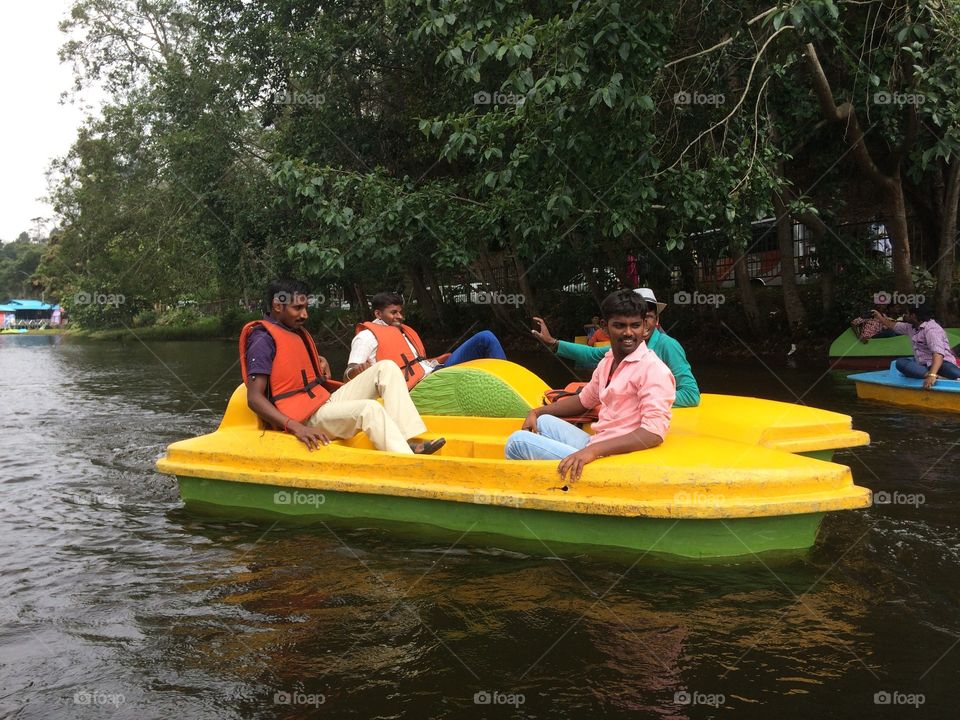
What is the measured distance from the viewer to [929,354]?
9.27m

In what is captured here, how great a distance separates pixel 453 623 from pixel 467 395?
2.26 meters

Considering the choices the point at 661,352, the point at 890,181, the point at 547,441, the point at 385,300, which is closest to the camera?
the point at 547,441

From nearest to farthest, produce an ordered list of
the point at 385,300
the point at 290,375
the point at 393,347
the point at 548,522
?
the point at 548,522 → the point at 290,375 → the point at 393,347 → the point at 385,300

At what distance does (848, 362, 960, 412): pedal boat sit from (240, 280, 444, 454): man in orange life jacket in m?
6.55

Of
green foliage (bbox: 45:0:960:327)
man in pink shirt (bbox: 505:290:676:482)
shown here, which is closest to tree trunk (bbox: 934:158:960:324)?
green foliage (bbox: 45:0:960:327)

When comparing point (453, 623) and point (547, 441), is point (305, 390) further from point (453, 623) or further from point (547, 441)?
point (453, 623)

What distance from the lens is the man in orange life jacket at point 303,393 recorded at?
5.27 metres

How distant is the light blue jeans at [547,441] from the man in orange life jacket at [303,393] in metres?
0.73

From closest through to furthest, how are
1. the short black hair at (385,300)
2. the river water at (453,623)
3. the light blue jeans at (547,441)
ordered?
the river water at (453,623) < the light blue jeans at (547,441) < the short black hair at (385,300)

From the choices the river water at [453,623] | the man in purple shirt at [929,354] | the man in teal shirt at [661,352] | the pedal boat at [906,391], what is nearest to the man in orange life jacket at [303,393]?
the river water at [453,623]

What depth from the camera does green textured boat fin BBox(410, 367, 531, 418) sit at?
5652 millimetres

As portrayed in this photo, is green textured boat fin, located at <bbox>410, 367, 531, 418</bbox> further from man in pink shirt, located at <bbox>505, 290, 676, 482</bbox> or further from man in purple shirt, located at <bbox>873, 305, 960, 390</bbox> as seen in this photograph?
man in purple shirt, located at <bbox>873, 305, 960, 390</bbox>

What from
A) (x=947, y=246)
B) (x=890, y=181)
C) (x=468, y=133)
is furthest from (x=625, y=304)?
(x=947, y=246)

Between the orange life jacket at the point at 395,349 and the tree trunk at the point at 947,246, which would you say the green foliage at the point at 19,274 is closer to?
the tree trunk at the point at 947,246
